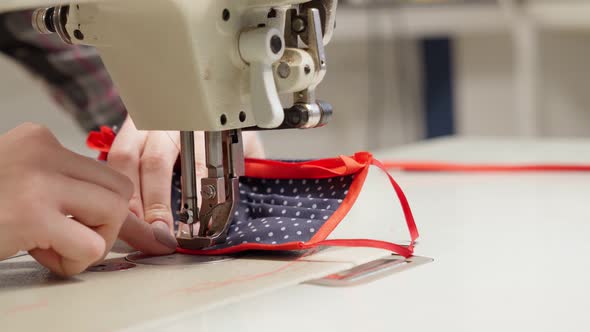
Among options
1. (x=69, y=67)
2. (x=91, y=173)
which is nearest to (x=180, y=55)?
(x=91, y=173)

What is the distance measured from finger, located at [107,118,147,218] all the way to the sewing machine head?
147mm

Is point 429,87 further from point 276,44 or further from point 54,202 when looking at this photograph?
point 54,202

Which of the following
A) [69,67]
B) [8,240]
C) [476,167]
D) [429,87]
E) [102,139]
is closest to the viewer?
[8,240]

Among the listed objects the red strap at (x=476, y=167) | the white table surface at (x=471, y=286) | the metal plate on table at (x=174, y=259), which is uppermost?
the red strap at (x=476, y=167)

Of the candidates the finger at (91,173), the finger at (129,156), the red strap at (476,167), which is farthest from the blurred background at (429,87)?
the finger at (91,173)

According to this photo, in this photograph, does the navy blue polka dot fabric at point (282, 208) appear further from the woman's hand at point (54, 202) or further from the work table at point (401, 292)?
the woman's hand at point (54, 202)

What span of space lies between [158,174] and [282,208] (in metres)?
0.16

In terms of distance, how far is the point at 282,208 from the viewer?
3.54ft

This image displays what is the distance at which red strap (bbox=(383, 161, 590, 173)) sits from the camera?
5.60 feet

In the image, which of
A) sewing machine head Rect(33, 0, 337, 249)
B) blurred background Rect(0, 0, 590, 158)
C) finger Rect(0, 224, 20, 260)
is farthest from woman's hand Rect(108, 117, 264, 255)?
blurred background Rect(0, 0, 590, 158)

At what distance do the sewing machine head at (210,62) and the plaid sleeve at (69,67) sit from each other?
129 centimetres

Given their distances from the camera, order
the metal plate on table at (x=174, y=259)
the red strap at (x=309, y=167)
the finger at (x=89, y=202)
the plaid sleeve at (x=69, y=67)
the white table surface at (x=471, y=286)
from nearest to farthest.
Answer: the white table surface at (x=471, y=286), the finger at (x=89, y=202), the metal plate on table at (x=174, y=259), the red strap at (x=309, y=167), the plaid sleeve at (x=69, y=67)

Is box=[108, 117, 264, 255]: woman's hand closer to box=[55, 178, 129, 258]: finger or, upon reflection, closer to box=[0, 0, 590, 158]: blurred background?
box=[55, 178, 129, 258]: finger

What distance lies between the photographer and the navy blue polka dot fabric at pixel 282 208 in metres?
1.00
